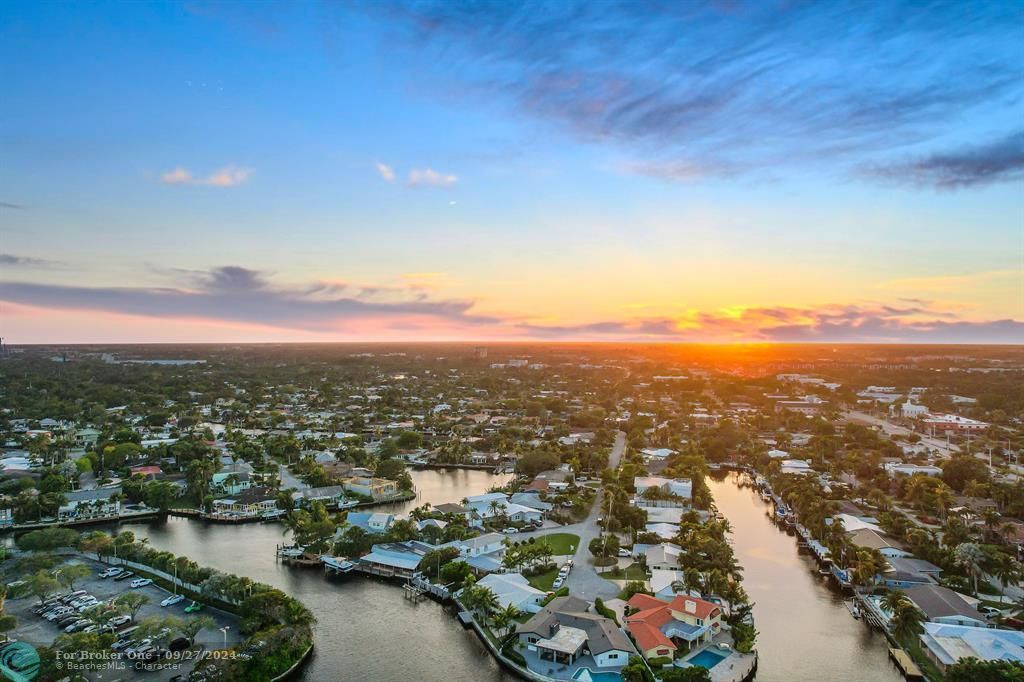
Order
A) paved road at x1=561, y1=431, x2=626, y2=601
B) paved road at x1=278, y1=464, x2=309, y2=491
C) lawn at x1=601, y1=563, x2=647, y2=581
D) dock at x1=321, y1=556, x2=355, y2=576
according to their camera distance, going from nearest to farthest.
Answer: paved road at x1=561, y1=431, x2=626, y2=601
lawn at x1=601, y1=563, x2=647, y2=581
dock at x1=321, y1=556, x2=355, y2=576
paved road at x1=278, y1=464, x2=309, y2=491

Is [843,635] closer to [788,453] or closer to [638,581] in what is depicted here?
[638,581]

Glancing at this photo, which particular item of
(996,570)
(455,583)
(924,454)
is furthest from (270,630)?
(924,454)

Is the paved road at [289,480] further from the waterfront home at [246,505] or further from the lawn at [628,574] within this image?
the lawn at [628,574]

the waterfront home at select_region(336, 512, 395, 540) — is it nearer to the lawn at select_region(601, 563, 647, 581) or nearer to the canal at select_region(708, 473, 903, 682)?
the lawn at select_region(601, 563, 647, 581)

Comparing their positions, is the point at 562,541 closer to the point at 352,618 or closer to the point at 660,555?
the point at 660,555

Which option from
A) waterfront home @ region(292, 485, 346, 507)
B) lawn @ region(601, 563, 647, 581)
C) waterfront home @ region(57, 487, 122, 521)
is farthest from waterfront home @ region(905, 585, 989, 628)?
waterfront home @ region(57, 487, 122, 521)

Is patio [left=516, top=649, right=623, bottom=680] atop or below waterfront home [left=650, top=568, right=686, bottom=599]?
below

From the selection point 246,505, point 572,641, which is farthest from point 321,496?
point 572,641
